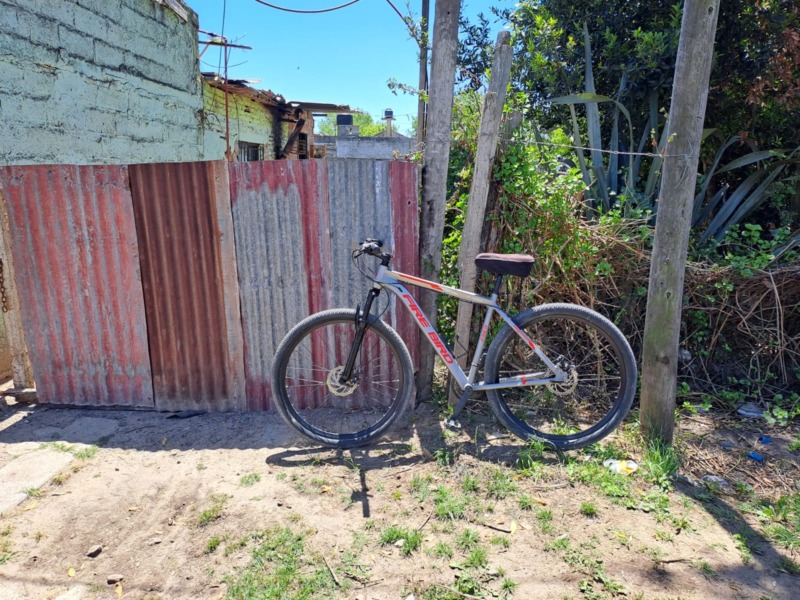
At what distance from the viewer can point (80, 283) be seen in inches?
154

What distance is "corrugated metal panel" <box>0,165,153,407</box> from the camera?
12.4 ft

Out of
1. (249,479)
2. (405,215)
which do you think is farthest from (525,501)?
(405,215)

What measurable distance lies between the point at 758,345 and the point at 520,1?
14.8 feet

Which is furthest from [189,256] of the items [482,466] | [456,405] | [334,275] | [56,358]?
[482,466]

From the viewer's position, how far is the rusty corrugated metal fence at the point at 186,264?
3.71 m

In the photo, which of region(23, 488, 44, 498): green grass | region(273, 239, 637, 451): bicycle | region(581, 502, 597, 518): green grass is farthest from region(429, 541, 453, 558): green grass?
region(23, 488, 44, 498): green grass

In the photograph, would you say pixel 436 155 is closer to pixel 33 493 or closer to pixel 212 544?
pixel 212 544

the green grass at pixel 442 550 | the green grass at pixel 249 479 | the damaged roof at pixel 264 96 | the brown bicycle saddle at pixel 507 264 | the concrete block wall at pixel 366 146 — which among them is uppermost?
the damaged roof at pixel 264 96

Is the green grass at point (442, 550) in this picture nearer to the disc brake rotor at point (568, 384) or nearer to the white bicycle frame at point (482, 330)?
the white bicycle frame at point (482, 330)

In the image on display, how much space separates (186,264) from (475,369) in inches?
86.8

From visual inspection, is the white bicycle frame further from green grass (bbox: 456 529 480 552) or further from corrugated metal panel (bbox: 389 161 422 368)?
green grass (bbox: 456 529 480 552)

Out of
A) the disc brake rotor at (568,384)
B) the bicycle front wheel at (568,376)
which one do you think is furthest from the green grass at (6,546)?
the disc brake rotor at (568,384)

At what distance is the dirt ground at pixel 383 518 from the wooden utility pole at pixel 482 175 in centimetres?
81

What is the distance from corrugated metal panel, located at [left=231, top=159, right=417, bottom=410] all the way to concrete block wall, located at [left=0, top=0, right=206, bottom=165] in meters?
2.54
